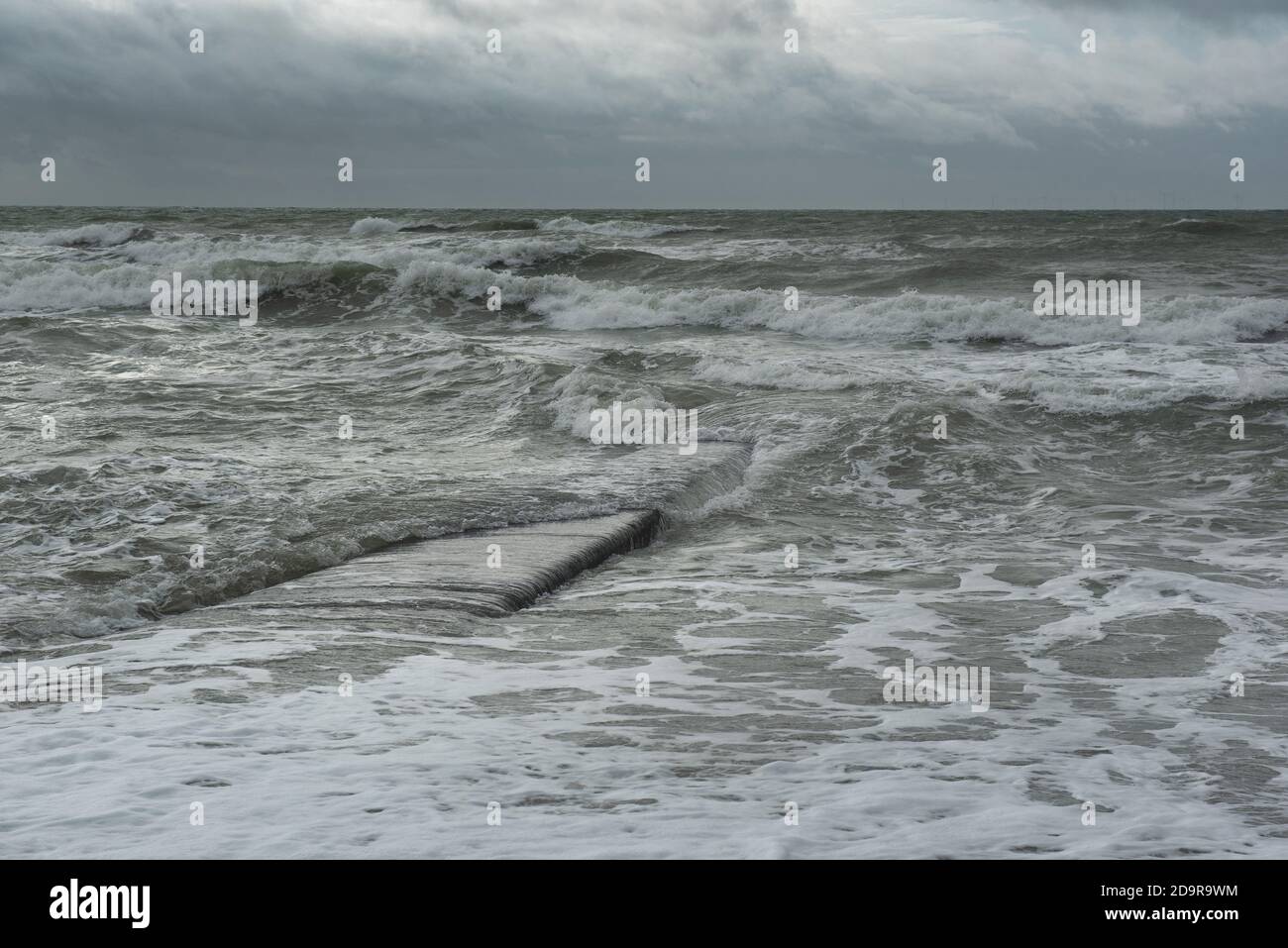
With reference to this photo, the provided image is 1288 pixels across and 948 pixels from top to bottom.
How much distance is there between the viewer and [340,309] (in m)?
21.9

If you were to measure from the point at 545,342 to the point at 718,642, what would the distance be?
40.5ft

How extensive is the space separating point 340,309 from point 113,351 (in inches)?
286

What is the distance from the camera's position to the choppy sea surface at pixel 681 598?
346 cm

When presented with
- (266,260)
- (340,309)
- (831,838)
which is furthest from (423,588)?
(266,260)

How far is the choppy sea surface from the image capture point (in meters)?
3.46

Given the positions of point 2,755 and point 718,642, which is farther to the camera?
point 718,642

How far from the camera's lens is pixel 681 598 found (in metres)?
6.02
